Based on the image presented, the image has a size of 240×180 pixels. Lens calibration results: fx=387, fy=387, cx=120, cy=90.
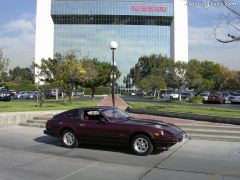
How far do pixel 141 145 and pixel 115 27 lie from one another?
110 m

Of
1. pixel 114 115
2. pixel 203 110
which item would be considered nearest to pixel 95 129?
pixel 114 115

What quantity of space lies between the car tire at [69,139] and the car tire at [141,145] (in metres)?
→ 2.10

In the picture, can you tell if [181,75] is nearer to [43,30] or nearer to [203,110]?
[203,110]

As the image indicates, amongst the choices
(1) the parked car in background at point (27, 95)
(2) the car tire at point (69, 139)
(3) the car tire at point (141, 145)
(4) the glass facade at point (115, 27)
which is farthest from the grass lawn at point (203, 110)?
(4) the glass facade at point (115, 27)

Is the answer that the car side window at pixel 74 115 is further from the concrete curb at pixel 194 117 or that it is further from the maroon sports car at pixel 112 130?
the concrete curb at pixel 194 117

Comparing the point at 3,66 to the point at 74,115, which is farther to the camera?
the point at 3,66

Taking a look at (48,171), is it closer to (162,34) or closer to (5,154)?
(5,154)

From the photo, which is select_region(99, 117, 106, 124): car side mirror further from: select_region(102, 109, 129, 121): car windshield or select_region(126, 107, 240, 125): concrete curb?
select_region(126, 107, 240, 125): concrete curb

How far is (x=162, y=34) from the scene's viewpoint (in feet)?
395

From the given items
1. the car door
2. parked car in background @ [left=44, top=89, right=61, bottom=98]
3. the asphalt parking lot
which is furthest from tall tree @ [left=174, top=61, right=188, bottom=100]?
the car door

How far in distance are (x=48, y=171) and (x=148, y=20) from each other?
367 ft

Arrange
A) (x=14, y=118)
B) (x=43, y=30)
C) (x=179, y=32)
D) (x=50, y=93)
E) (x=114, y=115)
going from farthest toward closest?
1. (x=179, y=32)
2. (x=43, y=30)
3. (x=50, y=93)
4. (x=14, y=118)
5. (x=114, y=115)

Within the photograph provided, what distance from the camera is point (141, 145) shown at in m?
11.0

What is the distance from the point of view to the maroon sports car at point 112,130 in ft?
35.6
